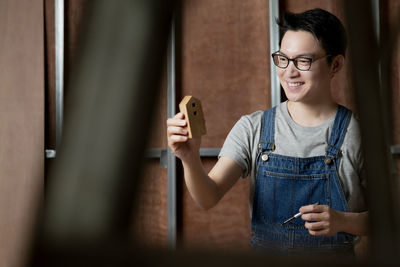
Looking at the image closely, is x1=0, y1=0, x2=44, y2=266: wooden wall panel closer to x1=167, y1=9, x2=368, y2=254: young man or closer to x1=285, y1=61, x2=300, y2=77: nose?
x1=167, y1=9, x2=368, y2=254: young man

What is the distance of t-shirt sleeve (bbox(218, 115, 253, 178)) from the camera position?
3.39 ft

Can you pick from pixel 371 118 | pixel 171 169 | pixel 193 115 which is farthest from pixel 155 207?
pixel 371 118

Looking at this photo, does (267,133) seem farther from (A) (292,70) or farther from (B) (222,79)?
(B) (222,79)

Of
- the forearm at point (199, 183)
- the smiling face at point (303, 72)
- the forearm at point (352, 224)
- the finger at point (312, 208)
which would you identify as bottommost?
the forearm at point (352, 224)

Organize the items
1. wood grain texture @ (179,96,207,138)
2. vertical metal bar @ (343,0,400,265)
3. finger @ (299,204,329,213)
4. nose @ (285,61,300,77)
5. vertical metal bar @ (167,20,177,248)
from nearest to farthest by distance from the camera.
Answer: vertical metal bar @ (343,0,400,265) → wood grain texture @ (179,96,207,138) → finger @ (299,204,329,213) → nose @ (285,61,300,77) → vertical metal bar @ (167,20,177,248)

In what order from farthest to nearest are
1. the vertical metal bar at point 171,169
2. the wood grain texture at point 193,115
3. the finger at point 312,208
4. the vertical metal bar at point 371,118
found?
the vertical metal bar at point 171,169 → the finger at point 312,208 → the wood grain texture at point 193,115 → the vertical metal bar at point 371,118

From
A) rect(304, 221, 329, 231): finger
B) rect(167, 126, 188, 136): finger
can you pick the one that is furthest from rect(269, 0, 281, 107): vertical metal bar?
rect(167, 126, 188, 136): finger

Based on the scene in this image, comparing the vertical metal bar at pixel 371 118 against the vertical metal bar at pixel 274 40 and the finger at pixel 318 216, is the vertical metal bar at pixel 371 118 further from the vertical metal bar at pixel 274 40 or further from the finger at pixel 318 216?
the vertical metal bar at pixel 274 40

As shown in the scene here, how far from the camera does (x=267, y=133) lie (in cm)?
108

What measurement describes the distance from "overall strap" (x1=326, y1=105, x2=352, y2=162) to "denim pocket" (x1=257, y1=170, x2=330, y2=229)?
Result: 2.7 inches

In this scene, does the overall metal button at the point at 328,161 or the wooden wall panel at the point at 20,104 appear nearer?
the overall metal button at the point at 328,161

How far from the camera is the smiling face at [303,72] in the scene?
39.3 inches

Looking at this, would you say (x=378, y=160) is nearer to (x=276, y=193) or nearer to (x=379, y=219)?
(x=379, y=219)

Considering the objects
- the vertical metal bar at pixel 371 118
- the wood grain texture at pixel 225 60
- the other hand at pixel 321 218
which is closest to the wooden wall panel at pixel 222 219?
the wood grain texture at pixel 225 60
